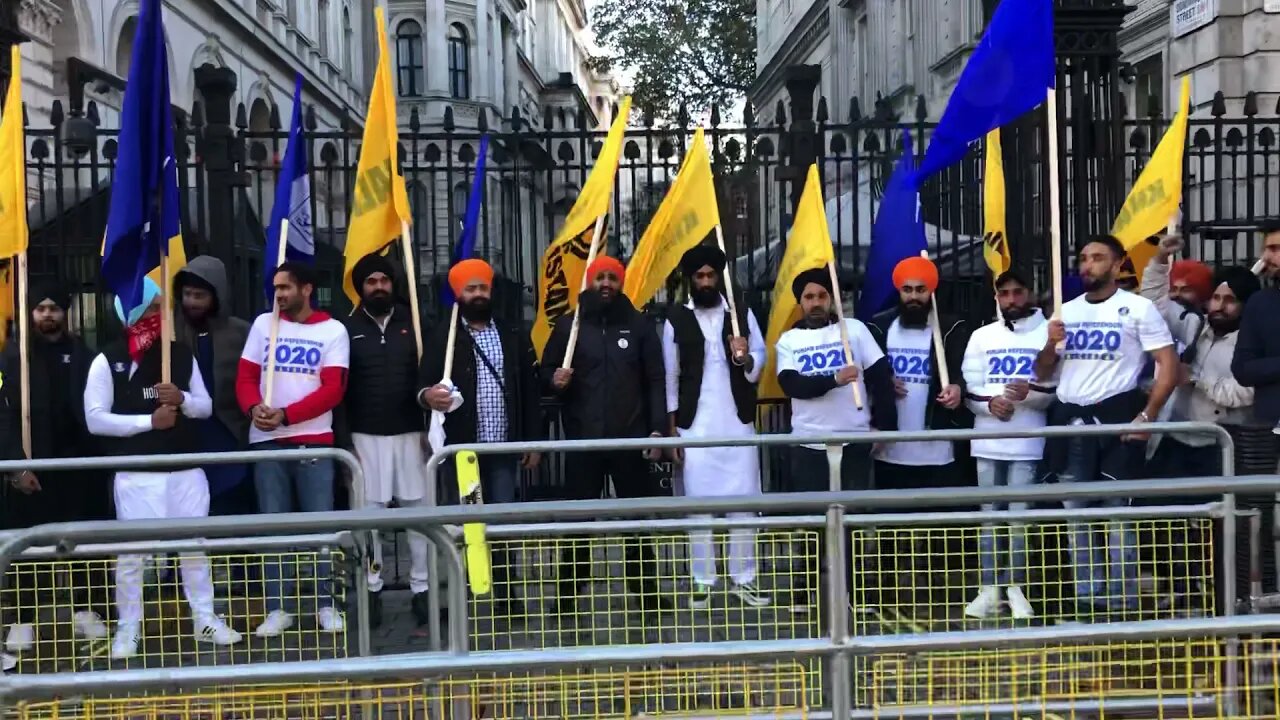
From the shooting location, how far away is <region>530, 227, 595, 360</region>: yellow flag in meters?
7.56

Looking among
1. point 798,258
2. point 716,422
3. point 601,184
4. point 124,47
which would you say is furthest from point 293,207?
point 124,47

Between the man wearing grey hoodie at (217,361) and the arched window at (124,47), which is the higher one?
the arched window at (124,47)

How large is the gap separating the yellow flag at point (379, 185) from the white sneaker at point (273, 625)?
9.32 ft

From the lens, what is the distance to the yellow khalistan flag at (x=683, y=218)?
7.25m

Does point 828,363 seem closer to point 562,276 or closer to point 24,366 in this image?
point 562,276

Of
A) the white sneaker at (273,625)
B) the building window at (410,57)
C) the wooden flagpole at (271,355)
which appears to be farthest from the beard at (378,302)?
the building window at (410,57)

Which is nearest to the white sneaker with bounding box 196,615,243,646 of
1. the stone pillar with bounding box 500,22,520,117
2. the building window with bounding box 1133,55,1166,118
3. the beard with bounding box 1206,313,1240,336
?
the beard with bounding box 1206,313,1240,336

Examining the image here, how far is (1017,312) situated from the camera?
690 cm

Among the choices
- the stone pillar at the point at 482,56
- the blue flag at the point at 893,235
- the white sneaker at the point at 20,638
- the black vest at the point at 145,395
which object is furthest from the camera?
the stone pillar at the point at 482,56

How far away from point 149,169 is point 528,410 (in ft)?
7.91

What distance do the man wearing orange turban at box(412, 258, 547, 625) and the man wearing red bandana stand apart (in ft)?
4.02

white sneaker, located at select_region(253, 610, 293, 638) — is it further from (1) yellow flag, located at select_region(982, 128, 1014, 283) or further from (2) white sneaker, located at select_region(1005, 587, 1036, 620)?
(1) yellow flag, located at select_region(982, 128, 1014, 283)

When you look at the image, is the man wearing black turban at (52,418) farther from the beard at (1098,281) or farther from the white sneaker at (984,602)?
the beard at (1098,281)

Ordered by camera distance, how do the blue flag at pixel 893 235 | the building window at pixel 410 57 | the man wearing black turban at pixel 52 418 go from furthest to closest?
the building window at pixel 410 57, the blue flag at pixel 893 235, the man wearing black turban at pixel 52 418
